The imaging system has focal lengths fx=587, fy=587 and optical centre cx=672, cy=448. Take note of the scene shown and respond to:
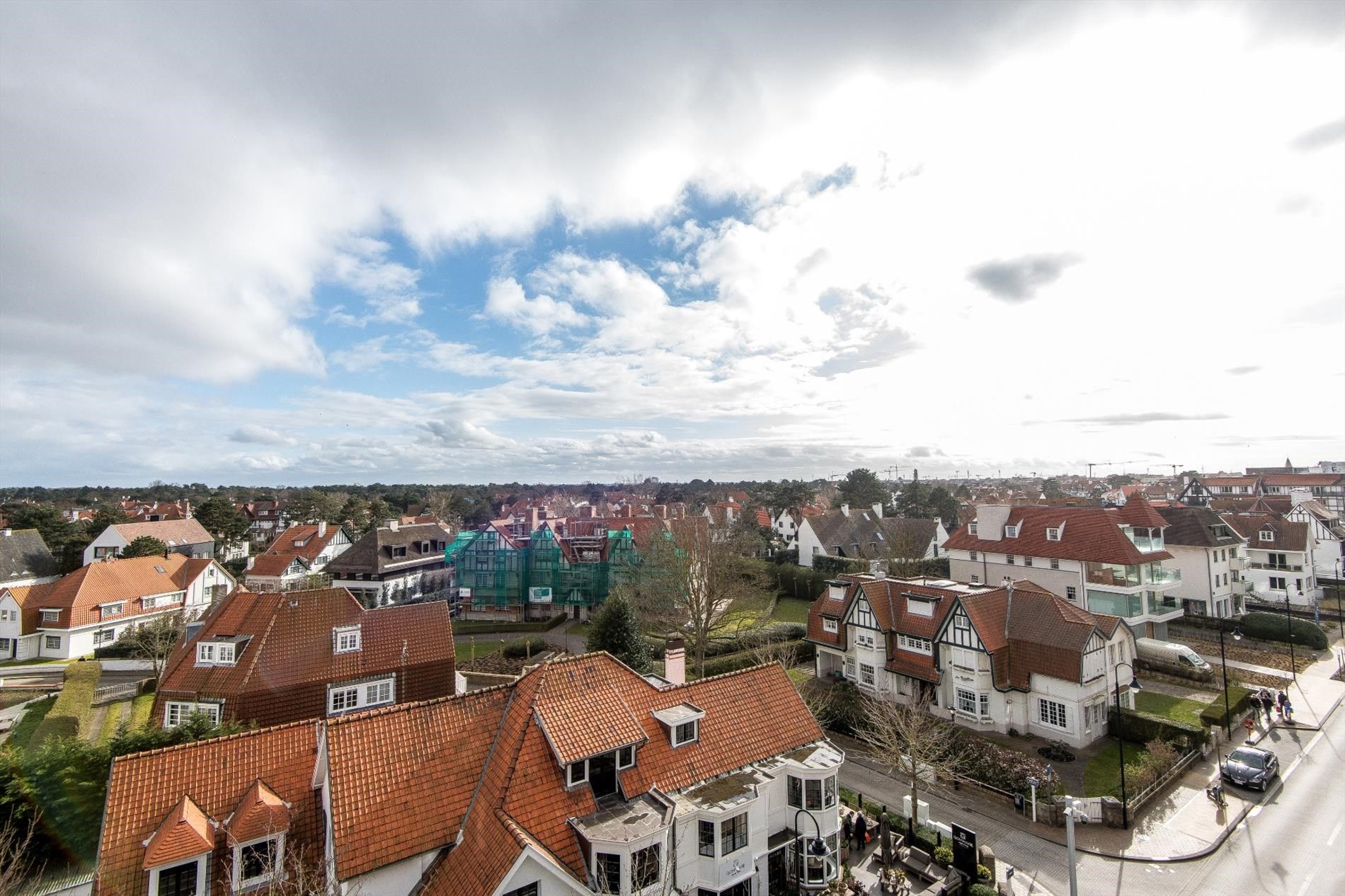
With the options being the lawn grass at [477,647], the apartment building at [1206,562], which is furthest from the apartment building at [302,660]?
the apartment building at [1206,562]

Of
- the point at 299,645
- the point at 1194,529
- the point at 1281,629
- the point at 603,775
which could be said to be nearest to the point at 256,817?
the point at 603,775

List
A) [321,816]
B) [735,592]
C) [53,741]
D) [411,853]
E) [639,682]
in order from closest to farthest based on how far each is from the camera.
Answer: [411,853] → [321,816] → [639,682] → [53,741] → [735,592]

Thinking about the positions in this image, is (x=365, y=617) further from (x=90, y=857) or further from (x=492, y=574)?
(x=492, y=574)

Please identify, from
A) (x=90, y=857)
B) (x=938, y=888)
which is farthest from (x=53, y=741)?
(x=938, y=888)

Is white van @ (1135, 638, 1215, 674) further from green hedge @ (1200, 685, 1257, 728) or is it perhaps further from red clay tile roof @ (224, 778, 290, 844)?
red clay tile roof @ (224, 778, 290, 844)

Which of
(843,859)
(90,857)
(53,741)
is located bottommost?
(843,859)

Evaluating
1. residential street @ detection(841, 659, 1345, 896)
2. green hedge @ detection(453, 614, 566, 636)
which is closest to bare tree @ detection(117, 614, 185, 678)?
green hedge @ detection(453, 614, 566, 636)

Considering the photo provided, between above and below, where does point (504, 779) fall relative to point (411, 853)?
above
